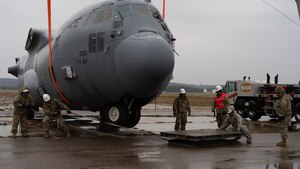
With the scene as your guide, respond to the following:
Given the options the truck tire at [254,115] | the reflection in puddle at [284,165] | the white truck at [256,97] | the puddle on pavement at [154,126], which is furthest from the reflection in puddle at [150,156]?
the truck tire at [254,115]

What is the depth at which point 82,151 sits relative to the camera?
31.0 feet

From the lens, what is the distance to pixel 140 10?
1174 centimetres

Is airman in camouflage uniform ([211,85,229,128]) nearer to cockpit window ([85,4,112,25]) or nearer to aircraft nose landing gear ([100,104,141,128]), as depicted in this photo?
aircraft nose landing gear ([100,104,141,128])

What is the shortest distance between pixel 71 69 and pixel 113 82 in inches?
82.5

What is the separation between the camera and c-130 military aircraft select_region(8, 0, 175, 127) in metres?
10.5

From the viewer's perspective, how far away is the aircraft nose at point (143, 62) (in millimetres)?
10352

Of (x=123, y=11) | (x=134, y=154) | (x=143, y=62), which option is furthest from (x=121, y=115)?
(x=123, y=11)

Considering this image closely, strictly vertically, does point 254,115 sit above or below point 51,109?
below

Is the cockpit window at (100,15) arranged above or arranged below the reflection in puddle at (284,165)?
above

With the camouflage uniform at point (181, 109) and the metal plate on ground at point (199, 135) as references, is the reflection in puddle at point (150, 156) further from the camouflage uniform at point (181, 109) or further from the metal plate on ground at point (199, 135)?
the camouflage uniform at point (181, 109)

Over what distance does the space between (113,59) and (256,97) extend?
14.6 m

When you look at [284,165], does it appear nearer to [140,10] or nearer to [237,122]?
[237,122]

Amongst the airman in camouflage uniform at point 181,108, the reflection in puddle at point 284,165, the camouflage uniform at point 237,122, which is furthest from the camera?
the airman in camouflage uniform at point 181,108

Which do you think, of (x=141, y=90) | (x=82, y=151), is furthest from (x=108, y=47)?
(x=82, y=151)
